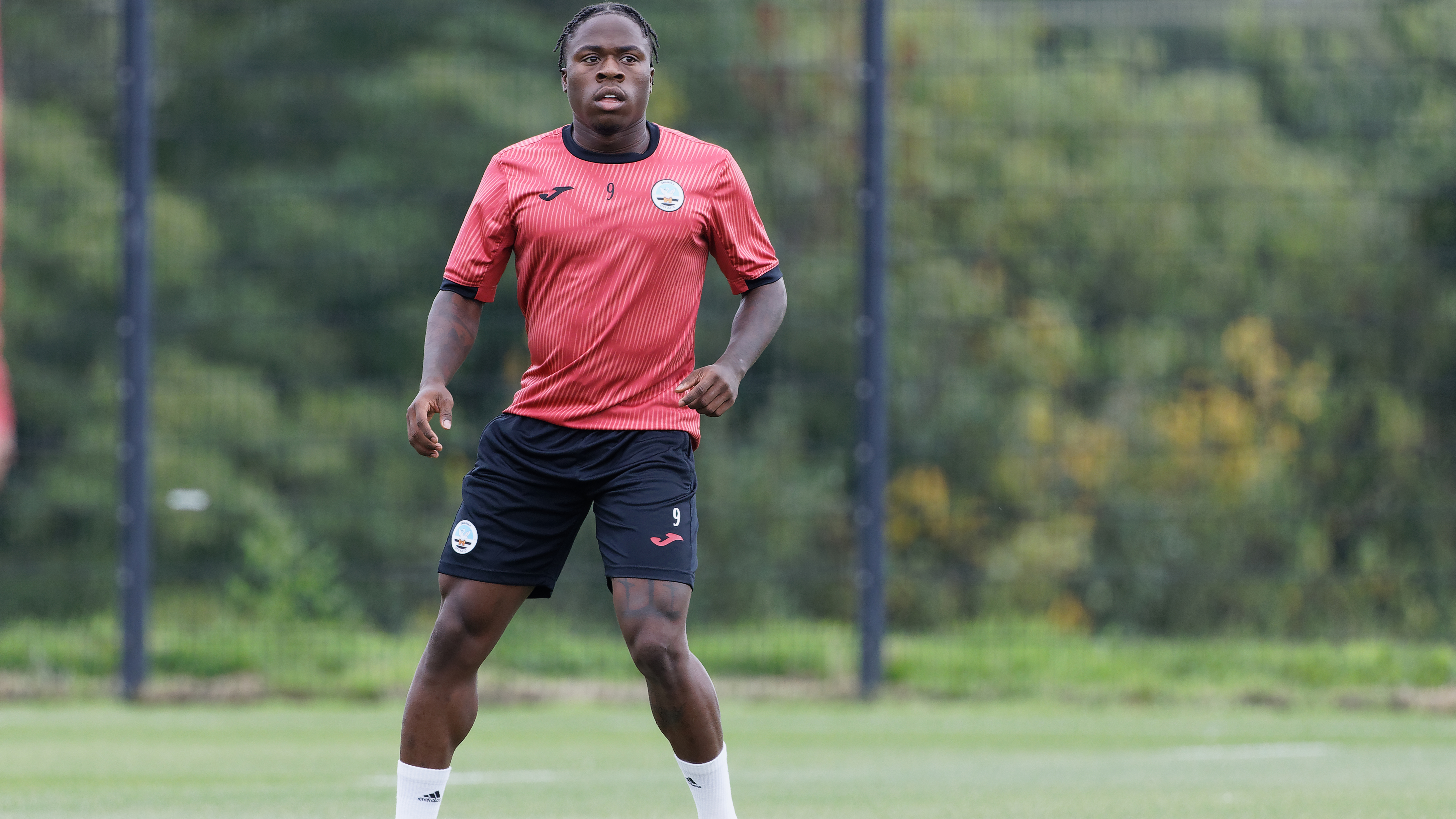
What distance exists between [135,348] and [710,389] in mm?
6315

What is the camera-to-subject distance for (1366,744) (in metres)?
8.30

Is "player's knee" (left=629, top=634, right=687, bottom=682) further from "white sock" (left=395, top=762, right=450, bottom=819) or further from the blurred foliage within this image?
the blurred foliage

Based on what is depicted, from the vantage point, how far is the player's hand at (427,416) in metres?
4.30

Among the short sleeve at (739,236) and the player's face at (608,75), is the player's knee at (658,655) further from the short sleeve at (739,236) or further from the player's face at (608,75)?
the player's face at (608,75)

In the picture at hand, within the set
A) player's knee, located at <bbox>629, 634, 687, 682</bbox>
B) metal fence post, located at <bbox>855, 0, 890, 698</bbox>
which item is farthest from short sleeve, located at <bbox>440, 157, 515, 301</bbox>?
metal fence post, located at <bbox>855, 0, 890, 698</bbox>

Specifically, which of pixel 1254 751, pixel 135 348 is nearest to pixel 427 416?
pixel 1254 751

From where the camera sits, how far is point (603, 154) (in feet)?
14.8

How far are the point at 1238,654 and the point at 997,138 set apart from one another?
2.86m

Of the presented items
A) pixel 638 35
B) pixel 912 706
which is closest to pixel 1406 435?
pixel 912 706

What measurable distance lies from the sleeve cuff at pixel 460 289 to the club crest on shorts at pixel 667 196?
1.59 ft

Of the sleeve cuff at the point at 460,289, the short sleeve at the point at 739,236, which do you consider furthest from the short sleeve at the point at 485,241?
the short sleeve at the point at 739,236

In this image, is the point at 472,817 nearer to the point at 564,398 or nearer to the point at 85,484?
the point at 564,398

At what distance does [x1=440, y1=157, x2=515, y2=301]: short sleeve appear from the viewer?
14.7 ft

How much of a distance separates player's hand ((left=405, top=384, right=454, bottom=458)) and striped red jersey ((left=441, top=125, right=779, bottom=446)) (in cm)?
20
